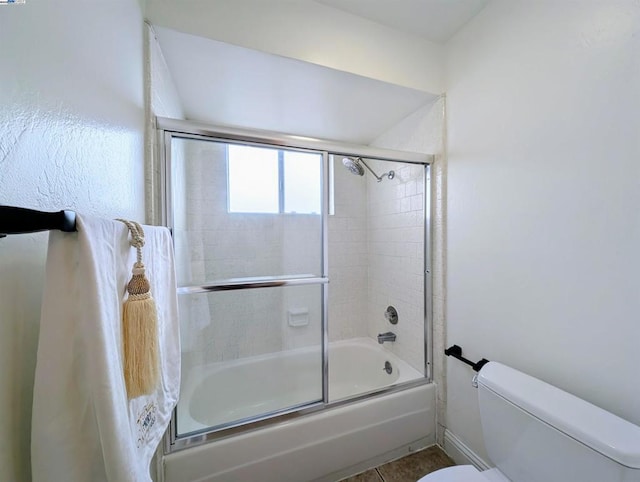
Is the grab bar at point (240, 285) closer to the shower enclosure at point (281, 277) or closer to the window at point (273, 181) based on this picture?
the shower enclosure at point (281, 277)

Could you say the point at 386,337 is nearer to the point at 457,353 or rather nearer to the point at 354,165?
the point at 457,353

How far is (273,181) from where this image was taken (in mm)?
1763

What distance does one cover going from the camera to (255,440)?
1.17 metres

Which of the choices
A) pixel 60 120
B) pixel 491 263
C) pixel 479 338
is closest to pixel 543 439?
pixel 479 338

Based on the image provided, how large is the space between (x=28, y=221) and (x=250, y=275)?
1.43 metres

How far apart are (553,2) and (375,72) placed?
0.73 metres

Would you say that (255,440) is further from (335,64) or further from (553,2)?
(553,2)

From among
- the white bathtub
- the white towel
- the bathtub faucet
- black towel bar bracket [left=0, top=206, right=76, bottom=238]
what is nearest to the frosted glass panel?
the white bathtub

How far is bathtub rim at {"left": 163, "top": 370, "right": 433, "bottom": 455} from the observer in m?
1.09

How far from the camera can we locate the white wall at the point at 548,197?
80 cm

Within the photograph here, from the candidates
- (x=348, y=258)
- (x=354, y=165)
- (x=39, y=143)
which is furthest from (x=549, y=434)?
(x=354, y=165)

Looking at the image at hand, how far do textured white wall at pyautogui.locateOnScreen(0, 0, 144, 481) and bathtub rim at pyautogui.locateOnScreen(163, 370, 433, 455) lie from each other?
33.6 inches

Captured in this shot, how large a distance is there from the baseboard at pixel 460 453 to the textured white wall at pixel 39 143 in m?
1.77

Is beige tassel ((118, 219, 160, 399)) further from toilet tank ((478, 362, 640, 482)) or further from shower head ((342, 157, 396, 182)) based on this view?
shower head ((342, 157, 396, 182))
